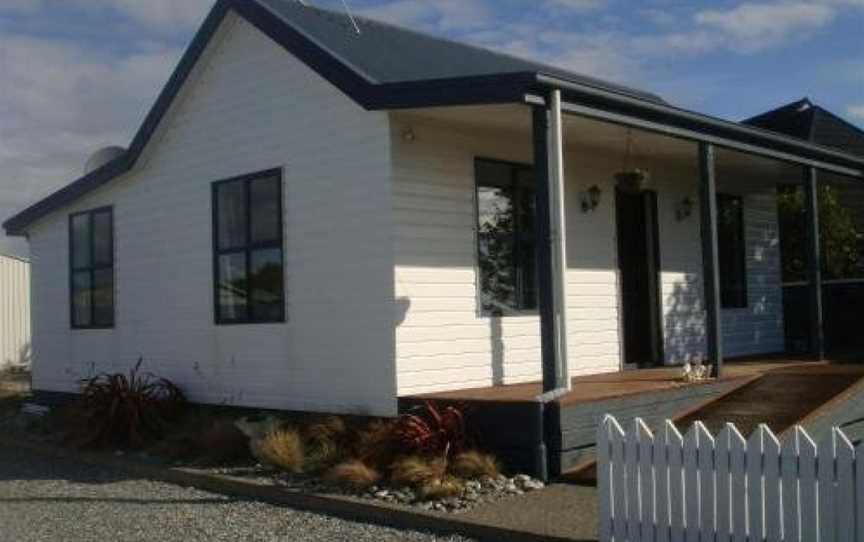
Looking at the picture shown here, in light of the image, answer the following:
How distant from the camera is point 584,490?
8422 mm

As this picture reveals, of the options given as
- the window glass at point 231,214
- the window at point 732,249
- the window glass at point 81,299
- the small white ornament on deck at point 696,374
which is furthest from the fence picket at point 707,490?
the window glass at point 81,299

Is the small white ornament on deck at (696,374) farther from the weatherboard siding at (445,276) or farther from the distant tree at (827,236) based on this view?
the distant tree at (827,236)

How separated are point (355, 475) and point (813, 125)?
38.3 ft

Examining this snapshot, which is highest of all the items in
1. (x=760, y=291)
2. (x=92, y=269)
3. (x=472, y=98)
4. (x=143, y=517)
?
(x=472, y=98)

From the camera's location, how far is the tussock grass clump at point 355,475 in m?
8.67

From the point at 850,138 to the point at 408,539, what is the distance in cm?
1345

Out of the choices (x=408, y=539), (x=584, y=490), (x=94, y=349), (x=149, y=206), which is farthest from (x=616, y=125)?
(x=94, y=349)

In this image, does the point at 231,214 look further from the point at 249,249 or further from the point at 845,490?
the point at 845,490

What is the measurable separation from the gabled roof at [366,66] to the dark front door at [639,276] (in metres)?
1.84

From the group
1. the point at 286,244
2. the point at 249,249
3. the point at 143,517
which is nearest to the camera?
the point at 143,517

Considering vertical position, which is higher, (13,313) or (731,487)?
(13,313)

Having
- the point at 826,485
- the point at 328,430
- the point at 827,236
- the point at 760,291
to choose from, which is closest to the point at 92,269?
the point at 328,430

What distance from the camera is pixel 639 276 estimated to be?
534 inches

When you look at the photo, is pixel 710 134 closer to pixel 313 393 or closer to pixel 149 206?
pixel 313 393
